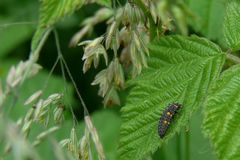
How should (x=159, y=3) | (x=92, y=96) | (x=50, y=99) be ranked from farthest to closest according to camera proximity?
(x=92, y=96)
(x=50, y=99)
(x=159, y=3)

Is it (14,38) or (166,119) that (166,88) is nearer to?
(166,119)

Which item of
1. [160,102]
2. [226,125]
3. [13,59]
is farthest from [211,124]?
[13,59]

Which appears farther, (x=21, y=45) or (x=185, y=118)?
(x=21, y=45)

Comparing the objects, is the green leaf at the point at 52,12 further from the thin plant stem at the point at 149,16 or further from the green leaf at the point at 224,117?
the green leaf at the point at 224,117

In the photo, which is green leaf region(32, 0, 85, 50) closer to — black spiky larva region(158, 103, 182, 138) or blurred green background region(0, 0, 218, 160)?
black spiky larva region(158, 103, 182, 138)

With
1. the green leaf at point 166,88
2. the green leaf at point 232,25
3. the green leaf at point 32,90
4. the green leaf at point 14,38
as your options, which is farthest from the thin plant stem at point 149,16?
the green leaf at point 14,38

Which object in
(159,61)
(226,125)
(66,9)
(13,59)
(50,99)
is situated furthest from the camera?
(13,59)

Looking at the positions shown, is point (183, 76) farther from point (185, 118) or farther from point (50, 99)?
point (50, 99)
